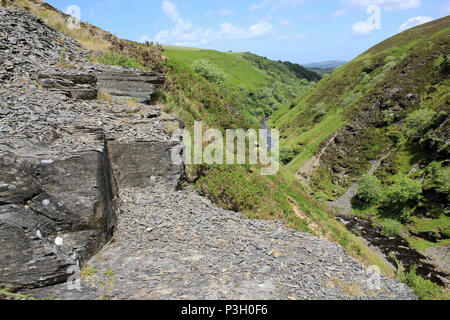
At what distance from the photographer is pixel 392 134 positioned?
234 feet

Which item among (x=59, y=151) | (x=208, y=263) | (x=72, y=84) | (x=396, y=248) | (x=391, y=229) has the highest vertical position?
(x=72, y=84)

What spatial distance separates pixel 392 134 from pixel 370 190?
76.6 ft

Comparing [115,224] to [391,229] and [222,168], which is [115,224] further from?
[391,229]

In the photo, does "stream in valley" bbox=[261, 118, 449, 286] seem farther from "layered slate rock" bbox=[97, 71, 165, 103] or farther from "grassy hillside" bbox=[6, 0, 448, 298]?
"layered slate rock" bbox=[97, 71, 165, 103]

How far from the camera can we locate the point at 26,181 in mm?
6160

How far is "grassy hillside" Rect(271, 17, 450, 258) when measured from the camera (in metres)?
51.1

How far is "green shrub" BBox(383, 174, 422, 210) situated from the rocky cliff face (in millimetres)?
55061

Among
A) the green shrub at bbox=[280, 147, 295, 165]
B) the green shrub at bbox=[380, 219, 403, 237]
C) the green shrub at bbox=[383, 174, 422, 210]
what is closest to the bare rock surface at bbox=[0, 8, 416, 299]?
the green shrub at bbox=[380, 219, 403, 237]

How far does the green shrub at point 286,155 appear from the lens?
3236 inches

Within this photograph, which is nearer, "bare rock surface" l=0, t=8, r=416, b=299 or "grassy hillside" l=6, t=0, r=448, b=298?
"bare rock surface" l=0, t=8, r=416, b=299

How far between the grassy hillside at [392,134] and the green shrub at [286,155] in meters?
1.82

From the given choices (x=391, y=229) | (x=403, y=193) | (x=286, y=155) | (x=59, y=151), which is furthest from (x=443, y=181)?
(x=59, y=151)

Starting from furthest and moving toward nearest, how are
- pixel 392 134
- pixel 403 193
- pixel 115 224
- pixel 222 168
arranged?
pixel 392 134 → pixel 403 193 → pixel 222 168 → pixel 115 224
